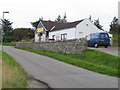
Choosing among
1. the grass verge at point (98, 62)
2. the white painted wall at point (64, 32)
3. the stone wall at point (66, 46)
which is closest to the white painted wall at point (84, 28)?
the white painted wall at point (64, 32)

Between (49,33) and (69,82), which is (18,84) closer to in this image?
(69,82)

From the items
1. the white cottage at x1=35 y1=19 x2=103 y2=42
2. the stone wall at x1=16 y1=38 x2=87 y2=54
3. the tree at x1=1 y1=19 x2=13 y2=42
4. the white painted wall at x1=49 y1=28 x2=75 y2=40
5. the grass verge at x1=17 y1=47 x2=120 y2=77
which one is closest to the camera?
the grass verge at x1=17 y1=47 x2=120 y2=77

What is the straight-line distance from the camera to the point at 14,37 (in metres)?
70.9

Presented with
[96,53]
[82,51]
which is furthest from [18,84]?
[82,51]

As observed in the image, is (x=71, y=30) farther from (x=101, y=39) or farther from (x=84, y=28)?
(x=101, y=39)

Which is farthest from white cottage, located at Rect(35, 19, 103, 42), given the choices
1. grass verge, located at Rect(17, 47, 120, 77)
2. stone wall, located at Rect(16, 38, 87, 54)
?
grass verge, located at Rect(17, 47, 120, 77)

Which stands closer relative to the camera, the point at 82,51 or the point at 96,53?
the point at 96,53

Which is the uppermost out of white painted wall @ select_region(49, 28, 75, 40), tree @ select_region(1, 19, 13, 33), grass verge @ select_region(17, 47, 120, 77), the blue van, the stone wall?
tree @ select_region(1, 19, 13, 33)

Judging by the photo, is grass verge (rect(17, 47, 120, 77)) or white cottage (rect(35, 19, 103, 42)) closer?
grass verge (rect(17, 47, 120, 77))

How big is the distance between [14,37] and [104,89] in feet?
210

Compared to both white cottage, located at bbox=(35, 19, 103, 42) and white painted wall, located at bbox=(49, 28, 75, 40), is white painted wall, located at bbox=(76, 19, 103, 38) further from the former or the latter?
white painted wall, located at bbox=(49, 28, 75, 40)

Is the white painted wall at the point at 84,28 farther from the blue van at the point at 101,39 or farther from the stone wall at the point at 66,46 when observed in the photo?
the blue van at the point at 101,39

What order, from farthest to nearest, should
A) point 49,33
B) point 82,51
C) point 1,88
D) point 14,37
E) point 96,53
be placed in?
1. point 14,37
2. point 49,33
3. point 82,51
4. point 96,53
5. point 1,88

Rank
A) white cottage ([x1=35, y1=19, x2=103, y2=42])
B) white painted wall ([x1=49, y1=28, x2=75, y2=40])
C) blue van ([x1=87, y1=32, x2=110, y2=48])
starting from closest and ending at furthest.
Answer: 1. blue van ([x1=87, y1=32, x2=110, y2=48])
2. white cottage ([x1=35, y1=19, x2=103, y2=42])
3. white painted wall ([x1=49, y1=28, x2=75, y2=40])
